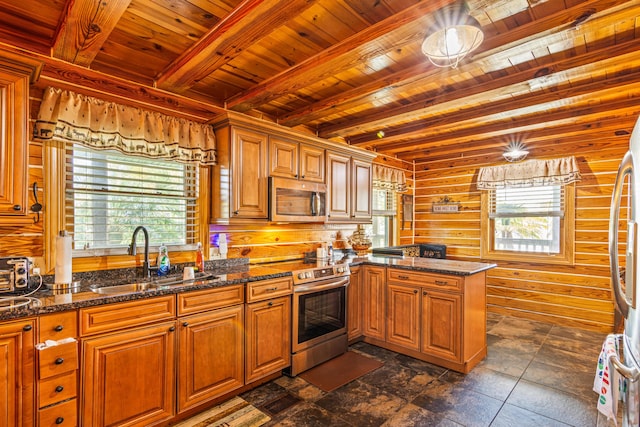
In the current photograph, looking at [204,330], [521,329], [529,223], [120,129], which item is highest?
[120,129]

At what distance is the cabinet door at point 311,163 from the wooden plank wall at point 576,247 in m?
2.68

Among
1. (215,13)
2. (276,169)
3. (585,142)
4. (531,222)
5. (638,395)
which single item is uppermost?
(215,13)

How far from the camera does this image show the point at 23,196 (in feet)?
6.25

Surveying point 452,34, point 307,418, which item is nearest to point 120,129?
point 452,34

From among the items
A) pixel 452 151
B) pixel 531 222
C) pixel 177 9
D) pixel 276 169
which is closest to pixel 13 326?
pixel 177 9

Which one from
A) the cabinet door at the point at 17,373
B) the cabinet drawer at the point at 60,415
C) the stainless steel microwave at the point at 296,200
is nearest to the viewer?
the cabinet door at the point at 17,373

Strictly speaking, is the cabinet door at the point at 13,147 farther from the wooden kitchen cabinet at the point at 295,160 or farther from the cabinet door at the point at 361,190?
the cabinet door at the point at 361,190

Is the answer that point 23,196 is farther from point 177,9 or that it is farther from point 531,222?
point 531,222

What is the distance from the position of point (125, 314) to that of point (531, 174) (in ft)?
15.8

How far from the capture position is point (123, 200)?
2.55 metres

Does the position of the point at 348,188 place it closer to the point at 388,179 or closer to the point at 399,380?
the point at 388,179

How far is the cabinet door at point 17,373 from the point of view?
1586mm

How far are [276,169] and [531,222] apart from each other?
3670 mm

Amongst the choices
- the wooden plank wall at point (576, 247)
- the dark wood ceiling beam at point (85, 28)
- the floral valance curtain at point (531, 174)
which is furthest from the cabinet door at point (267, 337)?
the floral valance curtain at point (531, 174)
